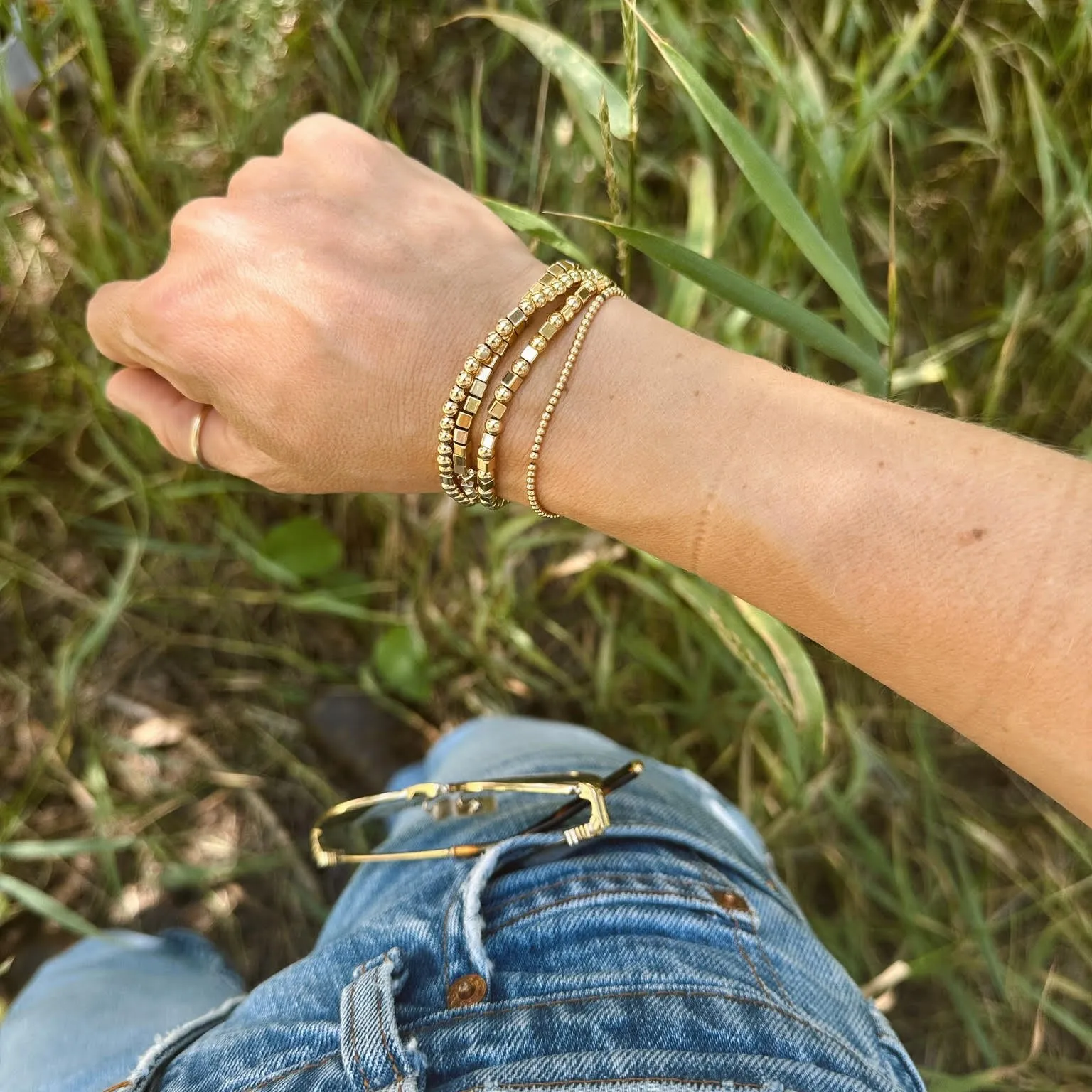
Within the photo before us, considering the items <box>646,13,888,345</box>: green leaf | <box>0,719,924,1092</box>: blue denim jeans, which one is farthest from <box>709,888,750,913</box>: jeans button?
<box>646,13,888,345</box>: green leaf

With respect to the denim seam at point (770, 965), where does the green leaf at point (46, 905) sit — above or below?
below

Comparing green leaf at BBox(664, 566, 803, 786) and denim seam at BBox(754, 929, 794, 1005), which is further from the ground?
green leaf at BBox(664, 566, 803, 786)

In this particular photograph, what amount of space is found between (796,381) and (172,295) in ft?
1.69

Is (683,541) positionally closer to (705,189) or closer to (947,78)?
(705,189)

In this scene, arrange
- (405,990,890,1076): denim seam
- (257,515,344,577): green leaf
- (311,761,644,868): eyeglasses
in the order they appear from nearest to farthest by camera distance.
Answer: (405,990,890,1076): denim seam, (311,761,644,868): eyeglasses, (257,515,344,577): green leaf

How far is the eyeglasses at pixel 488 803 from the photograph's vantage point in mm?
696

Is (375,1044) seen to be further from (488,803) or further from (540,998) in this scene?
(488,803)

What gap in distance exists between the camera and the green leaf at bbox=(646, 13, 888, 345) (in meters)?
0.61

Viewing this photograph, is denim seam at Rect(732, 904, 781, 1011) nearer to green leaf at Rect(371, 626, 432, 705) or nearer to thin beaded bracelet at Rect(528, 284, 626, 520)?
thin beaded bracelet at Rect(528, 284, 626, 520)

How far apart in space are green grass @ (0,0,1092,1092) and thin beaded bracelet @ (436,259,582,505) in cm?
35

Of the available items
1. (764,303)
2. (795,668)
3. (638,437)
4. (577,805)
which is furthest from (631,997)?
(764,303)

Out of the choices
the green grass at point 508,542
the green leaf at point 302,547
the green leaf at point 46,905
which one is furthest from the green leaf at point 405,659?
the green leaf at point 46,905

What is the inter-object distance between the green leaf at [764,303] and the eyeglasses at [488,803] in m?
0.40

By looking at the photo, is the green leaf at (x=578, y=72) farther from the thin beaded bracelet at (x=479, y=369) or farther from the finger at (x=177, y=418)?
the finger at (x=177, y=418)
